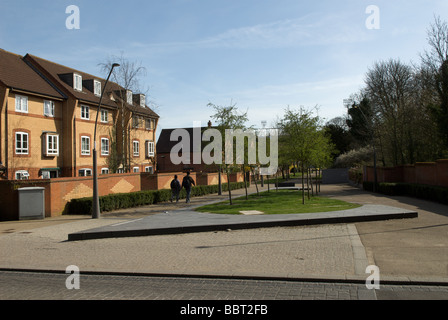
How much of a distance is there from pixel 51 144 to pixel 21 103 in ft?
13.2

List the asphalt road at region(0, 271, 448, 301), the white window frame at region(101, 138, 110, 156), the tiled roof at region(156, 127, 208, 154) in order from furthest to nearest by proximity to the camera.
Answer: the tiled roof at region(156, 127, 208, 154) < the white window frame at region(101, 138, 110, 156) < the asphalt road at region(0, 271, 448, 301)

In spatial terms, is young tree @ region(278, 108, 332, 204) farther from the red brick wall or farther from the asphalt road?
the asphalt road

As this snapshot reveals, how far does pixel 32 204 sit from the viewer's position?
54.7ft

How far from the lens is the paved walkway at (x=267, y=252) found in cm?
656

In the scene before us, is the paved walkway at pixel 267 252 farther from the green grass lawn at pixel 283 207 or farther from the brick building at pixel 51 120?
the brick building at pixel 51 120

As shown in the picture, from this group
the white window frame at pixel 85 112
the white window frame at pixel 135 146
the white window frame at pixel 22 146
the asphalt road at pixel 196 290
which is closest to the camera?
the asphalt road at pixel 196 290

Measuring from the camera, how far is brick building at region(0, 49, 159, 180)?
1061 inches

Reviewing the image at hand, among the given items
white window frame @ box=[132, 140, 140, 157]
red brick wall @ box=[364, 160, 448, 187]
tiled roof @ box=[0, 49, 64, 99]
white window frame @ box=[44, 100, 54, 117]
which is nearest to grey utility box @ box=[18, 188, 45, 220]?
tiled roof @ box=[0, 49, 64, 99]

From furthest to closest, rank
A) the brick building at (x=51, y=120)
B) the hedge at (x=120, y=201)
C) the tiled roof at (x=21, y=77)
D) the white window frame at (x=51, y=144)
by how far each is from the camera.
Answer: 1. the white window frame at (x=51, y=144)
2. the tiled roof at (x=21, y=77)
3. the brick building at (x=51, y=120)
4. the hedge at (x=120, y=201)

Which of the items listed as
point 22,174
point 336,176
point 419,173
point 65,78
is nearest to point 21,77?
point 65,78

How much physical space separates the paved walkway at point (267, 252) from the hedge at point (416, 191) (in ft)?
25.8

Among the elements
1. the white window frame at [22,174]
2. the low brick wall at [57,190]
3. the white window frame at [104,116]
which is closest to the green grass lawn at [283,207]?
the low brick wall at [57,190]

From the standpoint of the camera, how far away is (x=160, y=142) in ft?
207
